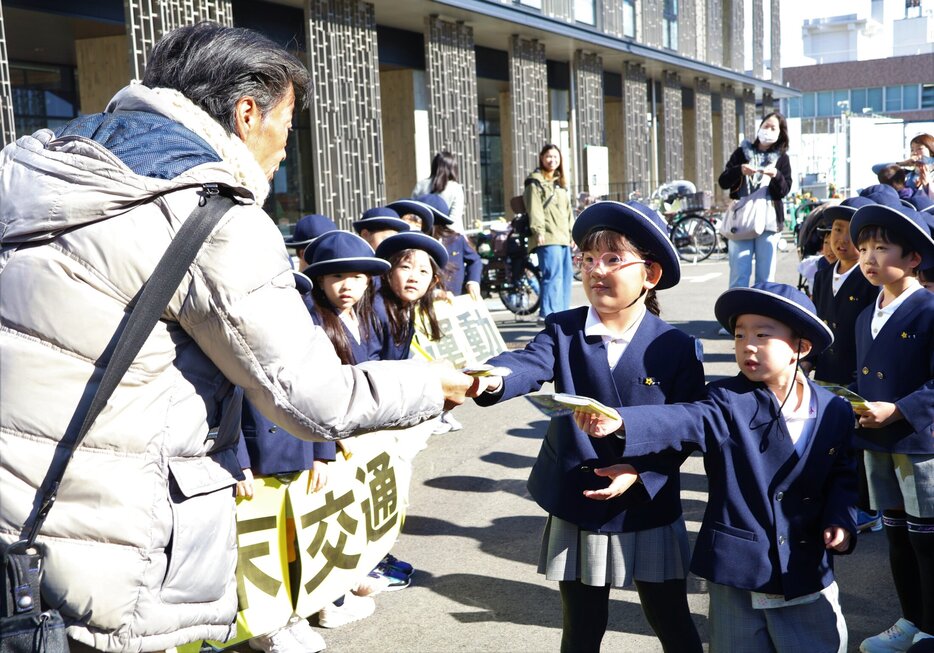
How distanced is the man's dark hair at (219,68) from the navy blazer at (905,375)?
2.40 metres

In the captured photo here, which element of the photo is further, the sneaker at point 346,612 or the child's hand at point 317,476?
the sneaker at point 346,612

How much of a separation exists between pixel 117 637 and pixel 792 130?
44666mm

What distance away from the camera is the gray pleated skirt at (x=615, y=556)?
2.86 metres

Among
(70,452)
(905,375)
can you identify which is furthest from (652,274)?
(70,452)

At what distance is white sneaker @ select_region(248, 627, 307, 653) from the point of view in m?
3.66

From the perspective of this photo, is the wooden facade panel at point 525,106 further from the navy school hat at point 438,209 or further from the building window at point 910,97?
the building window at point 910,97

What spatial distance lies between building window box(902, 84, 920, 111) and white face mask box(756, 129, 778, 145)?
2151 inches

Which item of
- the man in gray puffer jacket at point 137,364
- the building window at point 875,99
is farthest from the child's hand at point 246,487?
the building window at point 875,99

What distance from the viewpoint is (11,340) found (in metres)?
1.78

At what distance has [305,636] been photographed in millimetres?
3744

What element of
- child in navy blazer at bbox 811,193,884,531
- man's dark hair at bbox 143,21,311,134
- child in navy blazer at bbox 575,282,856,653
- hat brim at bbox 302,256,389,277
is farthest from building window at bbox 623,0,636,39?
man's dark hair at bbox 143,21,311,134

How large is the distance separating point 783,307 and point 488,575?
2.28 meters

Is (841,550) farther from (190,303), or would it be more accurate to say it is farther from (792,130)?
(792,130)

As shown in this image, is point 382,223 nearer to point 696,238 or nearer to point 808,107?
point 696,238
